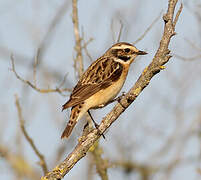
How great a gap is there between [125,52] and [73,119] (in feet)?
6.38

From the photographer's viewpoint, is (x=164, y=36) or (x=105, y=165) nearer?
(x=164, y=36)

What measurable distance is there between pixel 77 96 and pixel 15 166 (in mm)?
3539

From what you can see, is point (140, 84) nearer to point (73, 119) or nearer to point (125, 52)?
point (73, 119)

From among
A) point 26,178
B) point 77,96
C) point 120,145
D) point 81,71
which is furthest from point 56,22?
point 26,178

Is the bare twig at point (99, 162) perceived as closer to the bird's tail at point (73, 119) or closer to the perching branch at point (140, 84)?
the bird's tail at point (73, 119)

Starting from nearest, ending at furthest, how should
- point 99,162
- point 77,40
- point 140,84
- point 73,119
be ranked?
point 140,84 < point 73,119 < point 99,162 < point 77,40

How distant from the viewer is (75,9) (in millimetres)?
8211

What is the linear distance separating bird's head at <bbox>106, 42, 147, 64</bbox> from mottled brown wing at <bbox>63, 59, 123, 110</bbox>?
162 millimetres

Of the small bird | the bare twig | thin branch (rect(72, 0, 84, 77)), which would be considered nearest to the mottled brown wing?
the small bird

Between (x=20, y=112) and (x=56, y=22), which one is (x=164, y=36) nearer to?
(x=20, y=112)

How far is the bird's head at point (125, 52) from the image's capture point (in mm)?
8273

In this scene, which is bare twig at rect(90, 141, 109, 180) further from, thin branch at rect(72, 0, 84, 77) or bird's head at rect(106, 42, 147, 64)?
bird's head at rect(106, 42, 147, 64)

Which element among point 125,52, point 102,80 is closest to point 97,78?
point 102,80

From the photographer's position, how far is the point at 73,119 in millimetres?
6988
